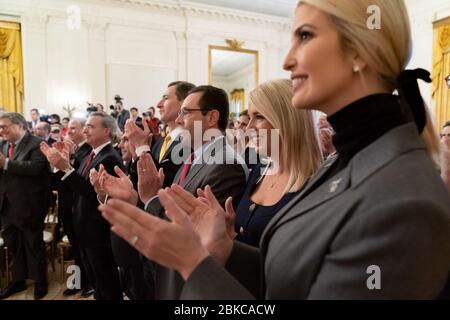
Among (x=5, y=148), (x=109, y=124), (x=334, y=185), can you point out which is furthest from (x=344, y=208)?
(x=5, y=148)

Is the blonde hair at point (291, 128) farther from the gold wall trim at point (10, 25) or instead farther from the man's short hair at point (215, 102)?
the gold wall trim at point (10, 25)

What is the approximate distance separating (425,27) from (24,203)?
9.19 meters

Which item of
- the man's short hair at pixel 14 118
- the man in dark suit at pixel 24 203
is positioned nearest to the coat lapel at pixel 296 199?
the man in dark suit at pixel 24 203

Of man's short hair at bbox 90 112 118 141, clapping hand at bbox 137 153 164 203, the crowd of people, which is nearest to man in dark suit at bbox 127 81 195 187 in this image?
man's short hair at bbox 90 112 118 141

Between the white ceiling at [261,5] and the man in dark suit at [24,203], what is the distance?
307 inches

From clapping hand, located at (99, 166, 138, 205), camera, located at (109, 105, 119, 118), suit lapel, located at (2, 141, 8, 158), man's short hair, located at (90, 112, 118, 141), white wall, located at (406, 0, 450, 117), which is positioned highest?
white wall, located at (406, 0, 450, 117)

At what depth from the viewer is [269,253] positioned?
0.78 meters

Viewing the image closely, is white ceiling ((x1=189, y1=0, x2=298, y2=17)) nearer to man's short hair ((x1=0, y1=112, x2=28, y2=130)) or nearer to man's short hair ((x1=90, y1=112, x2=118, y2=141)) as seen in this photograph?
man's short hair ((x1=0, y1=112, x2=28, y2=130))

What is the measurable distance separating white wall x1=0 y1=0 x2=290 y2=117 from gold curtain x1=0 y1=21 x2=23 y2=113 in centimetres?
18

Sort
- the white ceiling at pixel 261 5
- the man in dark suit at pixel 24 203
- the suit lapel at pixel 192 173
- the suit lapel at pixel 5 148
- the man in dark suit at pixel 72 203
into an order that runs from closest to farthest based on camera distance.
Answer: the suit lapel at pixel 192 173 → the man in dark suit at pixel 24 203 → the man in dark suit at pixel 72 203 → the suit lapel at pixel 5 148 → the white ceiling at pixel 261 5

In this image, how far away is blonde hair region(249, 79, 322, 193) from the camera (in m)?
1.51

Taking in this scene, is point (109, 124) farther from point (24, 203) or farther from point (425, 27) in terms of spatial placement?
point (425, 27)

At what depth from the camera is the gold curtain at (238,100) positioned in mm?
13377

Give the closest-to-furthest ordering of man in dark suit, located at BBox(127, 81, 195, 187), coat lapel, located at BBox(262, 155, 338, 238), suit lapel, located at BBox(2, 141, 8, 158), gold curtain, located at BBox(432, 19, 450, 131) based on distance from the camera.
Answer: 1. coat lapel, located at BBox(262, 155, 338, 238)
2. man in dark suit, located at BBox(127, 81, 195, 187)
3. suit lapel, located at BBox(2, 141, 8, 158)
4. gold curtain, located at BBox(432, 19, 450, 131)
